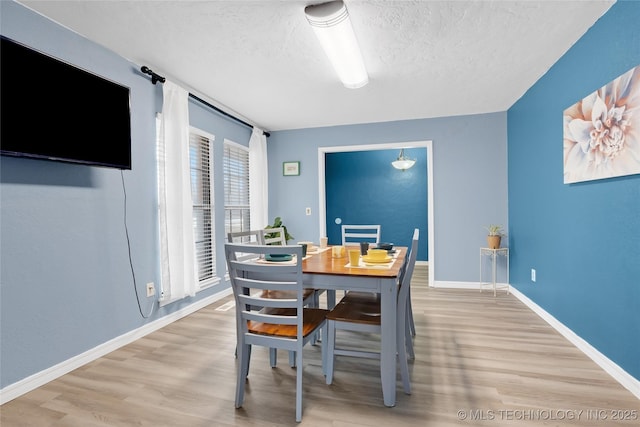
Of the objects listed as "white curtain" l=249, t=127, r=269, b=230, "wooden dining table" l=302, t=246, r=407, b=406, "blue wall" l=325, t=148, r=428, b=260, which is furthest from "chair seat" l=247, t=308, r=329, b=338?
"blue wall" l=325, t=148, r=428, b=260

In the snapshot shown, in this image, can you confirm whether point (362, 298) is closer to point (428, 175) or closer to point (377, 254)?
point (377, 254)

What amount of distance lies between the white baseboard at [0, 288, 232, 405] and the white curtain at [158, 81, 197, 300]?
0.29m

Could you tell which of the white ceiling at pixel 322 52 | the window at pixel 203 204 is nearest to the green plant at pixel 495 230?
the white ceiling at pixel 322 52

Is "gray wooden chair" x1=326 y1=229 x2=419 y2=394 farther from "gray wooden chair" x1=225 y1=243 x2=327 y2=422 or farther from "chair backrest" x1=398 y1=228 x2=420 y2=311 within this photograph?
"gray wooden chair" x1=225 y1=243 x2=327 y2=422

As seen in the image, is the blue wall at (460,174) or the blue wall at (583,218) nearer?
the blue wall at (583,218)

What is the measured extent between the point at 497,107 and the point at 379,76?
6.69 ft

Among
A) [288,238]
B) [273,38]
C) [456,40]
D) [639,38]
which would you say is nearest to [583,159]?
[639,38]

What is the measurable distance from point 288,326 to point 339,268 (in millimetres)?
465

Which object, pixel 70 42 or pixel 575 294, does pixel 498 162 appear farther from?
pixel 70 42

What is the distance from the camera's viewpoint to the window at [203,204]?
11.9 ft

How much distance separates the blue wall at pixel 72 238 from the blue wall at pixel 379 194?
4209 millimetres

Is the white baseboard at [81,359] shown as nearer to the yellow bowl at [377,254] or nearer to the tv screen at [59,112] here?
the tv screen at [59,112]

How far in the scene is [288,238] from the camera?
15.3 feet

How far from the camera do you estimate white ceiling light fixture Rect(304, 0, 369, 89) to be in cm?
193
